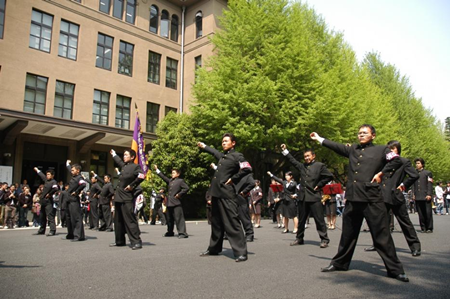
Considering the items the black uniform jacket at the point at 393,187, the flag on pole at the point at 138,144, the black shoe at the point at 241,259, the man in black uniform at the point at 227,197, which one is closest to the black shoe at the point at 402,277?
the black shoe at the point at 241,259

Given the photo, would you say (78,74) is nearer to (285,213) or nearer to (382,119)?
(285,213)

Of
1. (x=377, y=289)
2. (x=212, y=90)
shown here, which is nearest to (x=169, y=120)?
(x=212, y=90)

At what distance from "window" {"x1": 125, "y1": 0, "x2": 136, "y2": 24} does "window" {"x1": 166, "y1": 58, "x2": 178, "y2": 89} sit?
13.7ft

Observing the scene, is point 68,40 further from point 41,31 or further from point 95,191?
point 95,191

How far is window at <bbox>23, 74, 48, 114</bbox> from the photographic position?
22.1 m

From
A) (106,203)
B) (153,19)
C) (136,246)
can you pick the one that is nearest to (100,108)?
(153,19)

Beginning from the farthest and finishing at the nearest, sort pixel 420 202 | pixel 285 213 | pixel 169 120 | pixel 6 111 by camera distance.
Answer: pixel 169 120, pixel 6 111, pixel 285 213, pixel 420 202

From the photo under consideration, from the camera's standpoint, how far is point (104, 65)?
85.4 feet

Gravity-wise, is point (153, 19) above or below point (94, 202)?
above

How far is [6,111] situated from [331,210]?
17.0m

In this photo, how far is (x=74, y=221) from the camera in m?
9.88

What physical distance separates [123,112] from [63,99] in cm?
438

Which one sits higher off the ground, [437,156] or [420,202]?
[437,156]

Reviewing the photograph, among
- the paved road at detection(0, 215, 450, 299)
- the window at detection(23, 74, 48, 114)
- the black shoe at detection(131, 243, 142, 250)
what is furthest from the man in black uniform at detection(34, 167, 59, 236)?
the window at detection(23, 74, 48, 114)
